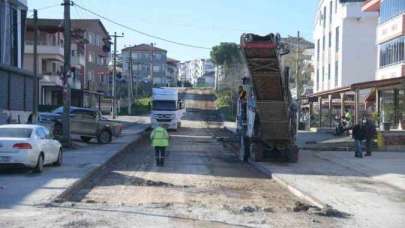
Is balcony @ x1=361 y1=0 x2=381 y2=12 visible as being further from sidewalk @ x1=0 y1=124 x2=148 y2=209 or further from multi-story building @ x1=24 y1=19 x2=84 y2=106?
sidewalk @ x1=0 y1=124 x2=148 y2=209

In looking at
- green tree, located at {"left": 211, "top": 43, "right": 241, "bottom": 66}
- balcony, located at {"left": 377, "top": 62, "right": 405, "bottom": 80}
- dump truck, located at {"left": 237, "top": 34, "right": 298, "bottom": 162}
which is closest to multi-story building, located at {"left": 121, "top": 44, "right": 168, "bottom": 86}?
green tree, located at {"left": 211, "top": 43, "right": 241, "bottom": 66}

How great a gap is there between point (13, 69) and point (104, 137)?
6090 millimetres

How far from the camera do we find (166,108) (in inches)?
2207

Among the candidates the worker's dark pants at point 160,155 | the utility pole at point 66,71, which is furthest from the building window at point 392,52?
the worker's dark pants at point 160,155

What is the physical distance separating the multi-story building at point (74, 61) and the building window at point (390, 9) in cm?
2589

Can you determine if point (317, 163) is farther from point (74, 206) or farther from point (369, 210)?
point (74, 206)

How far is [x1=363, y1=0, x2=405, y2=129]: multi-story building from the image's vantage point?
45.4 metres

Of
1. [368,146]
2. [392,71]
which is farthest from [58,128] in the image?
[392,71]

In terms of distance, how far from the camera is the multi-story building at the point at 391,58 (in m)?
45.4

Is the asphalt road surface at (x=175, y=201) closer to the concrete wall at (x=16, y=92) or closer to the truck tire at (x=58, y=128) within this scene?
the concrete wall at (x=16, y=92)

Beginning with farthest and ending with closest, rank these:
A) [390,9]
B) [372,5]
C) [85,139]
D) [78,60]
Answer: [78,60] < [372,5] < [390,9] < [85,139]

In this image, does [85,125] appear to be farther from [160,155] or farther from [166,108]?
[166,108]

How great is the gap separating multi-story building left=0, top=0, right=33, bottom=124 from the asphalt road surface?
445 inches

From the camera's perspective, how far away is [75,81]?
8444cm
